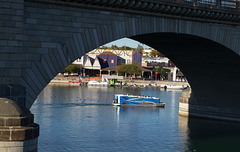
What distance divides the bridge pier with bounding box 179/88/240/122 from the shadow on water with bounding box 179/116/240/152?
→ 23.4 inches

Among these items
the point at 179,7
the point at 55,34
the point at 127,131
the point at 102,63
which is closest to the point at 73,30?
the point at 55,34

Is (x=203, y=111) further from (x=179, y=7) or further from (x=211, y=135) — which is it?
(x=179, y=7)

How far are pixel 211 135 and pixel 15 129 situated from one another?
30126 mm

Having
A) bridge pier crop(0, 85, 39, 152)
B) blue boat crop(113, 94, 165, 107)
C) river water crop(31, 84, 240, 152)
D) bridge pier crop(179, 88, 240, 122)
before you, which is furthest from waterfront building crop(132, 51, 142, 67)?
bridge pier crop(0, 85, 39, 152)

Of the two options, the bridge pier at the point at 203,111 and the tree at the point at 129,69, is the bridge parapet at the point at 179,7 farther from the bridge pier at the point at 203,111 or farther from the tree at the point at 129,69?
the tree at the point at 129,69

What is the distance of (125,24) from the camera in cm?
2420

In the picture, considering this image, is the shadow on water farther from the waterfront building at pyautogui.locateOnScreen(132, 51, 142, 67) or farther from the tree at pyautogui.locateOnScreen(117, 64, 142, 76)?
the waterfront building at pyautogui.locateOnScreen(132, 51, 142, 67)

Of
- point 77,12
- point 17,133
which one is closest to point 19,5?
point 77,12

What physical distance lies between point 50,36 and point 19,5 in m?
2.36

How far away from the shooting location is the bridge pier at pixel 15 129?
14867mm

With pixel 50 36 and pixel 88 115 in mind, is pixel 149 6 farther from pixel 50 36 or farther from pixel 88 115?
pixel 88 115

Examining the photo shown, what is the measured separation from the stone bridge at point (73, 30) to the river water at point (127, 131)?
27.8 ft

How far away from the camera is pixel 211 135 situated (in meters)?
42.0

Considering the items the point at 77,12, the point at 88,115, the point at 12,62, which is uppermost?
the point at 77,12
